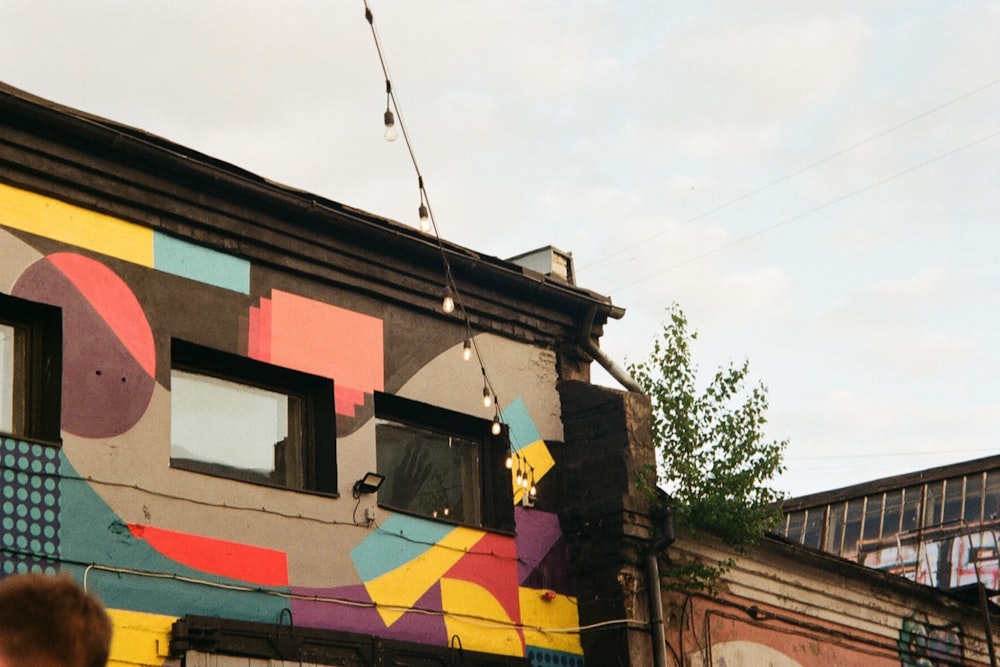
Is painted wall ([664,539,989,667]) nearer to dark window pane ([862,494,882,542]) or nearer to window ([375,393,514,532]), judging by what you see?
window ([375,393,514,532])

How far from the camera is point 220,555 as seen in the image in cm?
1131

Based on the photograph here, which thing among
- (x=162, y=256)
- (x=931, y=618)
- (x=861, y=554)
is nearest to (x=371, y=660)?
(x=162, y=256)

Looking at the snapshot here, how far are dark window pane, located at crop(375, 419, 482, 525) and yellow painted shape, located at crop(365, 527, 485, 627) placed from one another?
0.31 meters

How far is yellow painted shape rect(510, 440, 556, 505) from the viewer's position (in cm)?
1394

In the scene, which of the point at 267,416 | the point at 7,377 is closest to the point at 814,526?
the point at 267,416

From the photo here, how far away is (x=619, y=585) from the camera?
13.7 m

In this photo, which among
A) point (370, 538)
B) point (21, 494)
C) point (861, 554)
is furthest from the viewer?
point (861, 554)

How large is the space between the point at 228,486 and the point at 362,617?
5.23 feet

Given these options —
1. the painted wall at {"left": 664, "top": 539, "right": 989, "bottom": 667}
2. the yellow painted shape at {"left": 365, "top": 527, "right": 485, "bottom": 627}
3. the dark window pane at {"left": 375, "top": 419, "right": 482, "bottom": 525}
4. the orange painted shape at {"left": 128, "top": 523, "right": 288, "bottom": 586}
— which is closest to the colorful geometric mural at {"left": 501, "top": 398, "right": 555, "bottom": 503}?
the dark window pane at {"left": 375, "top": 419, "right": 482, "bottom": 525}

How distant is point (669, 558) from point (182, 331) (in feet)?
17.9

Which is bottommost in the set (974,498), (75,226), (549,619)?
(549,619)

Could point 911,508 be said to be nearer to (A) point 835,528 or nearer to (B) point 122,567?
(A) point 835,528

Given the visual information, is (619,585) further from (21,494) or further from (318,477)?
(21,494)

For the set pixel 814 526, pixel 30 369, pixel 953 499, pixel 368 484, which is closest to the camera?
pixel 30 369
